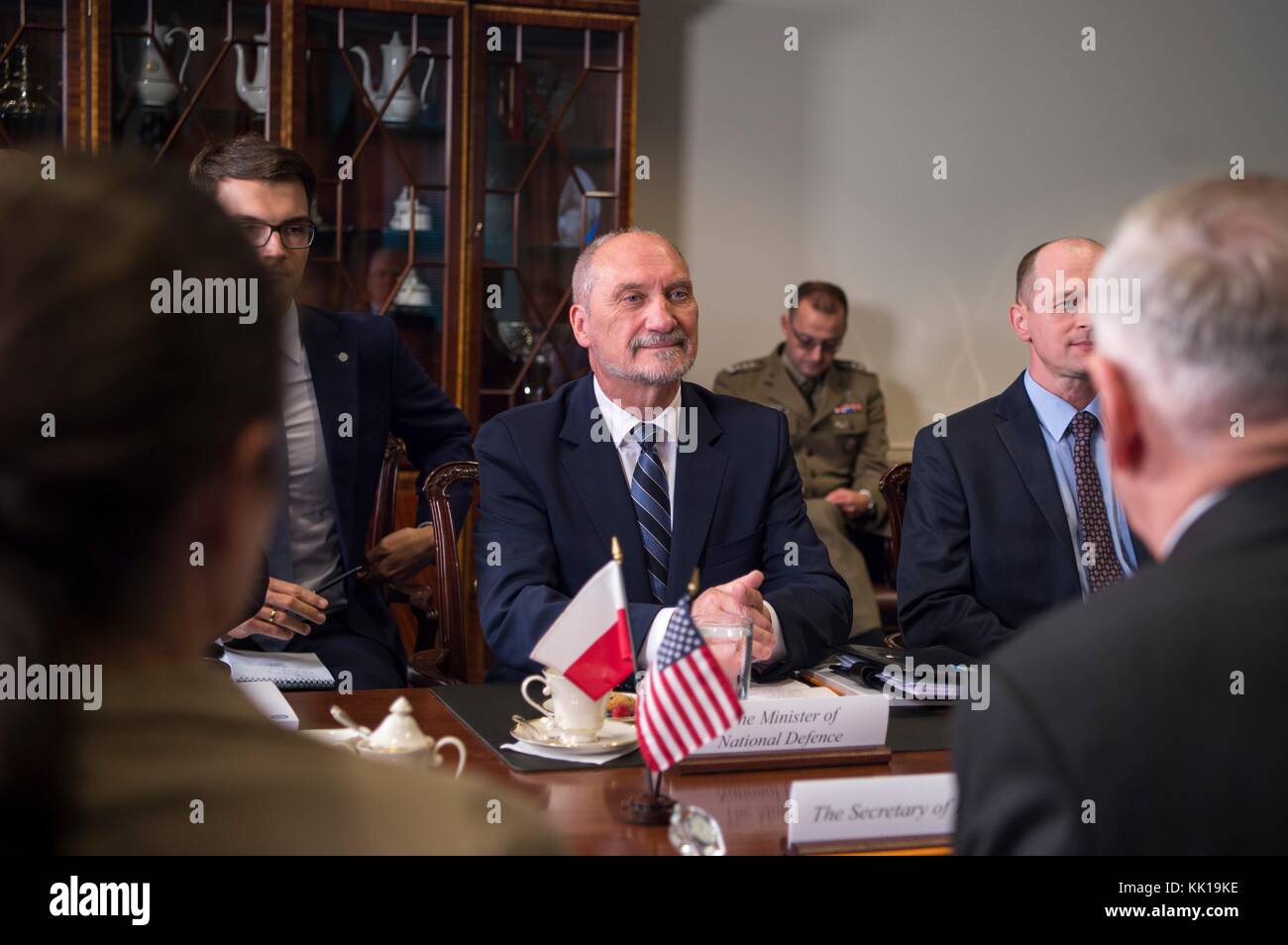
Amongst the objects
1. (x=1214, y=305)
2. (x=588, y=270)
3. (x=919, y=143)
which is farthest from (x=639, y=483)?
(x=919, y=143)

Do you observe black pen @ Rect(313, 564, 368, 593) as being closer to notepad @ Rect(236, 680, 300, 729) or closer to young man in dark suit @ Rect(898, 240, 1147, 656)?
notepad @ Rect(236, 680, 300, 729)

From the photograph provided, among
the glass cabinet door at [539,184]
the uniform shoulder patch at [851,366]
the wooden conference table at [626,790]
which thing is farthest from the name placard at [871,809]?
the uniform shoulder patch at [851,366]

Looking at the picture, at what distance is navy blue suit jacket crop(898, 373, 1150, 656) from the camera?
283 centimetres

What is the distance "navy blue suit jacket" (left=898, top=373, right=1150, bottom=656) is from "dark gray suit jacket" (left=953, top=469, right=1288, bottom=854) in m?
1.81

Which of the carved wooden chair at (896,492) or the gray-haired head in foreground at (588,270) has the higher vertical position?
the gray-haired head in foreground at (588,270)

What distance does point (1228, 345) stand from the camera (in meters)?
1.00

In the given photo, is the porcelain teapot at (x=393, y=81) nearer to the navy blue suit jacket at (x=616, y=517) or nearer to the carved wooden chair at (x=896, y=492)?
the navy blue suit jacket at (x=616, y=517)

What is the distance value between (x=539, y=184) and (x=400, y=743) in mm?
3969

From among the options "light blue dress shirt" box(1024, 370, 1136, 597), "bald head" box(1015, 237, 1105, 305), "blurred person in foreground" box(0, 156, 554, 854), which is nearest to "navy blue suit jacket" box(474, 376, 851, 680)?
"light blue dress shirt" box(1024, 370, 1136, 597)

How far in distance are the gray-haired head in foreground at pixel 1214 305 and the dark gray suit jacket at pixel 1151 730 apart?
133 mm

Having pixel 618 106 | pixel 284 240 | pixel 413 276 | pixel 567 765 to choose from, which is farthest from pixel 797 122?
pixel 567 765

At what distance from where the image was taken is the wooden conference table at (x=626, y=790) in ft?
4.95

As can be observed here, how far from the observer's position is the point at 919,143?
6172mm
